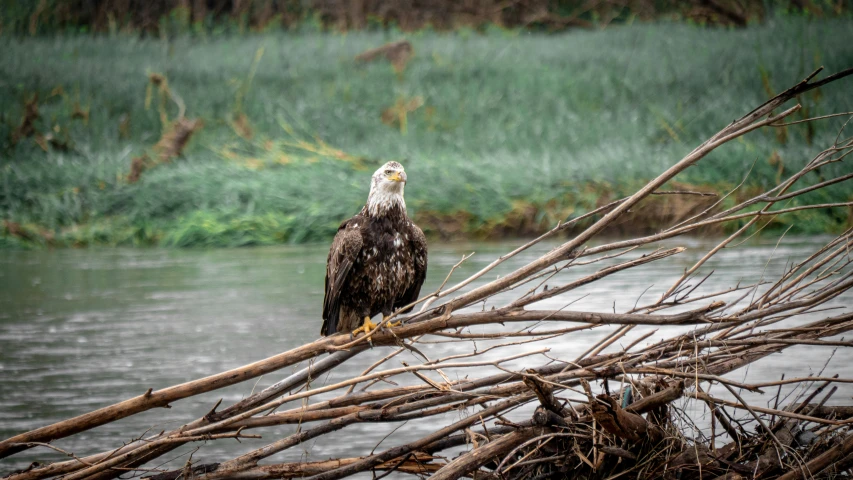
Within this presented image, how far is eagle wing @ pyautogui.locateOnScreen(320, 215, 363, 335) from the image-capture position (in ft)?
11.9

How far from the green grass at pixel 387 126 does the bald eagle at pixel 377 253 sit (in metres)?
5.37

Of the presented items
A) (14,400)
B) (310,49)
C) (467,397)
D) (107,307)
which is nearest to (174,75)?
(310,49)

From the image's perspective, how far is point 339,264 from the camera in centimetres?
368

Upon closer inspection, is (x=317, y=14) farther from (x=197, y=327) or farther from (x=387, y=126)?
(x=197, y=327)

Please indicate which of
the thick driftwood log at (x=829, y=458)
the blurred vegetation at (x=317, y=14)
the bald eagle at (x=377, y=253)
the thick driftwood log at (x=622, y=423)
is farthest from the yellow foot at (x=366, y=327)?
the blurred vegetation at (x=317, y=14)

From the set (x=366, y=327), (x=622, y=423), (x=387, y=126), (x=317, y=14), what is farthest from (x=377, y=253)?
(x=317, y=14)

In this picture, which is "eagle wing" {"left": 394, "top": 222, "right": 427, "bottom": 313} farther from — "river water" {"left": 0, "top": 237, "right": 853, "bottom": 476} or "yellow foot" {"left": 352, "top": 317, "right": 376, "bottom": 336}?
"river water" {"left": 0, "top": 237, "right": 853, "bottom": 476}

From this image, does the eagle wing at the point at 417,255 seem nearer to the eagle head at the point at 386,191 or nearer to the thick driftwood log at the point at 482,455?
the eagle head at the point at 386,191

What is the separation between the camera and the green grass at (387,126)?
9.47m

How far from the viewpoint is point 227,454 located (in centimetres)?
381

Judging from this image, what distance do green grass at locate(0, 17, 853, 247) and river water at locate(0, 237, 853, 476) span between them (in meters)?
0.66

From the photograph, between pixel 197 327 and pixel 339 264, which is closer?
pixel 339 264

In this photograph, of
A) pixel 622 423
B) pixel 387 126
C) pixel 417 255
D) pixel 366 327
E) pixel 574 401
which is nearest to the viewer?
pixel 622 423

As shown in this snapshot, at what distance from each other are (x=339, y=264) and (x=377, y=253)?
0.14 m
